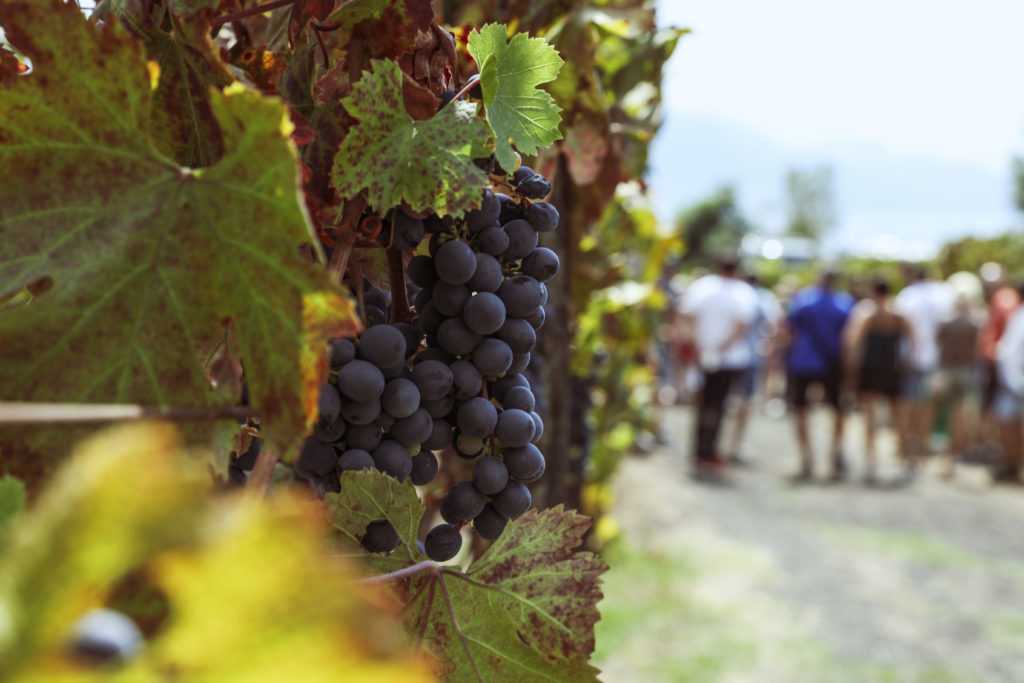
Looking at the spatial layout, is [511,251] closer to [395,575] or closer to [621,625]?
[395,575]

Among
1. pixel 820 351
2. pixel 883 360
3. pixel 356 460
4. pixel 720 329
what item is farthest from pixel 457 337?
pixel 883 360

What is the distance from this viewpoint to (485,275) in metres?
0.79

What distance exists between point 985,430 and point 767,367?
16.3ft

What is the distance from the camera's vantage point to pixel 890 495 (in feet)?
27.1

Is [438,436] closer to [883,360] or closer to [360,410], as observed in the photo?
[360,410]

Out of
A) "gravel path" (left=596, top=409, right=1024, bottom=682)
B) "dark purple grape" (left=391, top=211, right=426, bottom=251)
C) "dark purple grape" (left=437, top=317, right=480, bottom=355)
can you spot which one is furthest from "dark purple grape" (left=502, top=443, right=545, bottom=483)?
"gravel path" (left=596, top=409, right=1024, bottom=682)

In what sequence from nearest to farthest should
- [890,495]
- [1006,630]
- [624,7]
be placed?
1. [624,7]
2. [1006,630]
3. [890,495]

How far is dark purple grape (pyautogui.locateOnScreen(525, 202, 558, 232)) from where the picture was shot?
821mm

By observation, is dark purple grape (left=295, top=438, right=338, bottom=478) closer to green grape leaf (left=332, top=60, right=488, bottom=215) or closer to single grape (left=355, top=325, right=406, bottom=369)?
single grape (left=355, top=325, right=406, bottom=369)

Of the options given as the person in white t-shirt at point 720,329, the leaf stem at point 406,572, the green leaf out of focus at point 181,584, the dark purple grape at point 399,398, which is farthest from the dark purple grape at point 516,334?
the person in white t-shirt at point 720,329

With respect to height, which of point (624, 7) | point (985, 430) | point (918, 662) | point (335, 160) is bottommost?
point (918, 662)

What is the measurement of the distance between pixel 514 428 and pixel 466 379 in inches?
2.4

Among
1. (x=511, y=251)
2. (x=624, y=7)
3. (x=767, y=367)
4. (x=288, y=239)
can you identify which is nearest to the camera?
(x=288, y=239)

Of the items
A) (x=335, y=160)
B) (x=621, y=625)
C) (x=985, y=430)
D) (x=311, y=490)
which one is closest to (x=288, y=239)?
(x=335, y=160)
